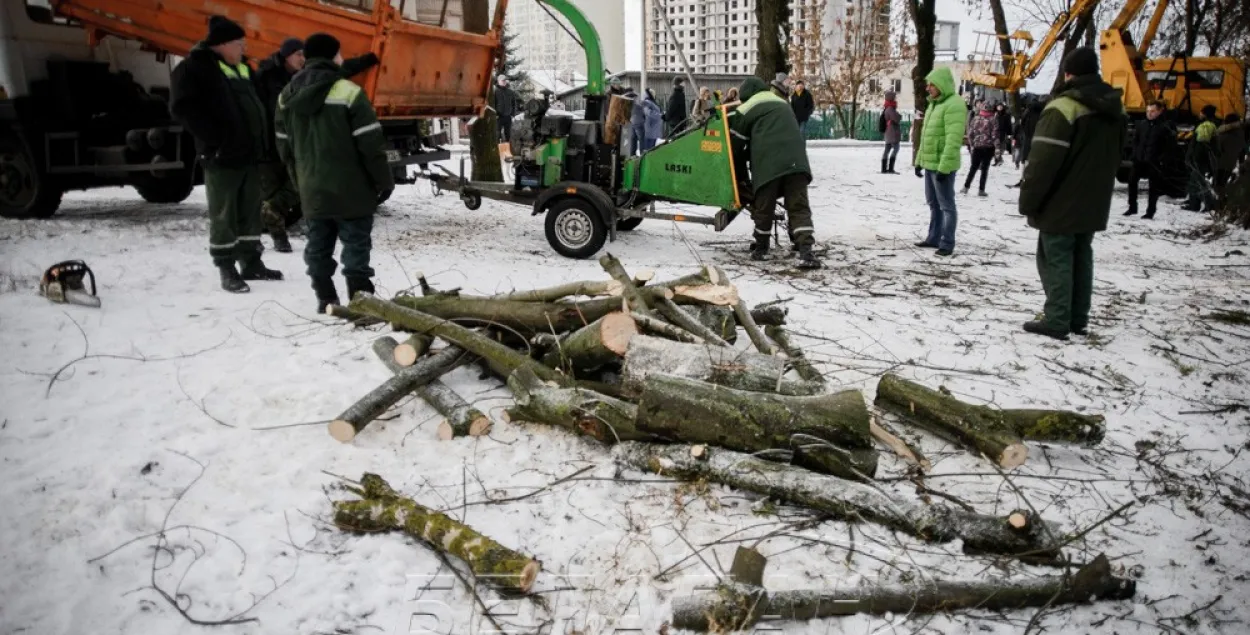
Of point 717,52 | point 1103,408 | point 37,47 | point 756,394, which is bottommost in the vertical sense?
point 1103,408

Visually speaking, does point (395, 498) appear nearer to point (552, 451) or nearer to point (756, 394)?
point (552, 451)

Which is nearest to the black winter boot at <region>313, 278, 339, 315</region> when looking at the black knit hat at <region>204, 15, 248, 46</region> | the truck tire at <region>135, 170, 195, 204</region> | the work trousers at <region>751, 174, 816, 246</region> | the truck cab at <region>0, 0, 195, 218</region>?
the black knit hat at <region>204, 15, 248, 46</region>

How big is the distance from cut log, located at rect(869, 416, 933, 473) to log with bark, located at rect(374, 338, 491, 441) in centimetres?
176

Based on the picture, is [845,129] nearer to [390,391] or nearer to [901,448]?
[901,448]

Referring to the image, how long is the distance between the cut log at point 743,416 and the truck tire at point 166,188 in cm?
798

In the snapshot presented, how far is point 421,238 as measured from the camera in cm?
784

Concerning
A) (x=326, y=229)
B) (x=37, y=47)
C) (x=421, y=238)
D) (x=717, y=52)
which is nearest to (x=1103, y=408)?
(x=326, y=229)

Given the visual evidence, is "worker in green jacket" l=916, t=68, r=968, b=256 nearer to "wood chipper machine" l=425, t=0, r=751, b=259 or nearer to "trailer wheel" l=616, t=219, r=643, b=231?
"wood chipper machine" l=425, t=0, r=751, b=259

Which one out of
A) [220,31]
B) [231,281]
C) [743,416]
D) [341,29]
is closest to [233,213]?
[231,281]

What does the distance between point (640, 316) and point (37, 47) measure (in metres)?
7.67

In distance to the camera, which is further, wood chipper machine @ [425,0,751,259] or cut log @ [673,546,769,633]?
wood chipper machine @ [425,0,751,259]

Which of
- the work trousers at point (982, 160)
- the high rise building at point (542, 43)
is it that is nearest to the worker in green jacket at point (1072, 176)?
the work trousers at point (982, 160)

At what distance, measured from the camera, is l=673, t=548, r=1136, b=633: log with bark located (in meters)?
2.22

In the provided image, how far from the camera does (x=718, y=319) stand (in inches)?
167
